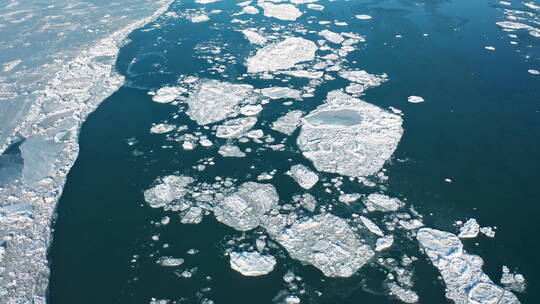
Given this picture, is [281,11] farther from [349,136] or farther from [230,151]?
[230,151]

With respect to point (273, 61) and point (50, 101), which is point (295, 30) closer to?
point (273, 61)

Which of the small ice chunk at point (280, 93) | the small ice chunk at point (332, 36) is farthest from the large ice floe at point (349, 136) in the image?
the small ice chunk at point (332, 36)

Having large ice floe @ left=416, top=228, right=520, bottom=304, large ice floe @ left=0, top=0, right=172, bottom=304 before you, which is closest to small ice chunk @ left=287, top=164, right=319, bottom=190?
large ice floe @ left=416, top=228, right=520, bottom=304

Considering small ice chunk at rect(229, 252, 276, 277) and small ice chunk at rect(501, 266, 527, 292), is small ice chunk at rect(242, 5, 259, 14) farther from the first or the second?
small ice chunk at rect(501, 266, 527, 292)

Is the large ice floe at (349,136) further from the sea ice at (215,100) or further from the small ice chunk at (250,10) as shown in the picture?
the small ice chunk at (250,10)

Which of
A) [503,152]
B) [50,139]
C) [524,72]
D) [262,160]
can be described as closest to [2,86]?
[50,139]
